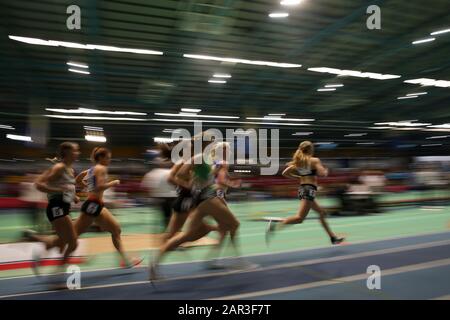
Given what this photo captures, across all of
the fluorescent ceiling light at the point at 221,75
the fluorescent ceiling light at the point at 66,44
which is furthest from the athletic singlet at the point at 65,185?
the fluorescent ceiling light at the point at 221,75

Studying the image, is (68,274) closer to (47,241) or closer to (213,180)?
(47,241)

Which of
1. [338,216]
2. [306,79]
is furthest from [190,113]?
[338,216]

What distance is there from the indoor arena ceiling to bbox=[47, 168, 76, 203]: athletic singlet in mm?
4537

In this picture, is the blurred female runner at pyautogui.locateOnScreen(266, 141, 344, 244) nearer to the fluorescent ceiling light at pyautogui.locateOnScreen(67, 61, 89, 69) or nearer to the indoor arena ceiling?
the indoor arena ceiling

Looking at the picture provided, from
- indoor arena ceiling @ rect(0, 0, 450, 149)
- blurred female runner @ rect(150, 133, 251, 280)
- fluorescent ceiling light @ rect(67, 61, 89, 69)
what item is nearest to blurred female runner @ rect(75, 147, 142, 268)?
blurred female runner @ rect(150, 133, 251, 280)

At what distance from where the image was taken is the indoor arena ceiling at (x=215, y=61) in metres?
14.3

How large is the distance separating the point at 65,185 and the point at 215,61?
15.5m

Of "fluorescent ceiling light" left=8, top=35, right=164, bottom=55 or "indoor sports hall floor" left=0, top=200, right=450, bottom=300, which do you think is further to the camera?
"fluorescent ceiling light" left=8, top=35, right=164, bottom=55

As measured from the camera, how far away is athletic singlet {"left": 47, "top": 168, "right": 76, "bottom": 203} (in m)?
4.60

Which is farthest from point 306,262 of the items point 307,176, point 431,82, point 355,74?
point 431,82

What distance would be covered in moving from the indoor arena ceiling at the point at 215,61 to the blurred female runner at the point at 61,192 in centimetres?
443

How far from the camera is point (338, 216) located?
481 inches

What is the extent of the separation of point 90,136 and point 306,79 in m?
15.7

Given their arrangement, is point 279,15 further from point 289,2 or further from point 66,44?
point 66,44
